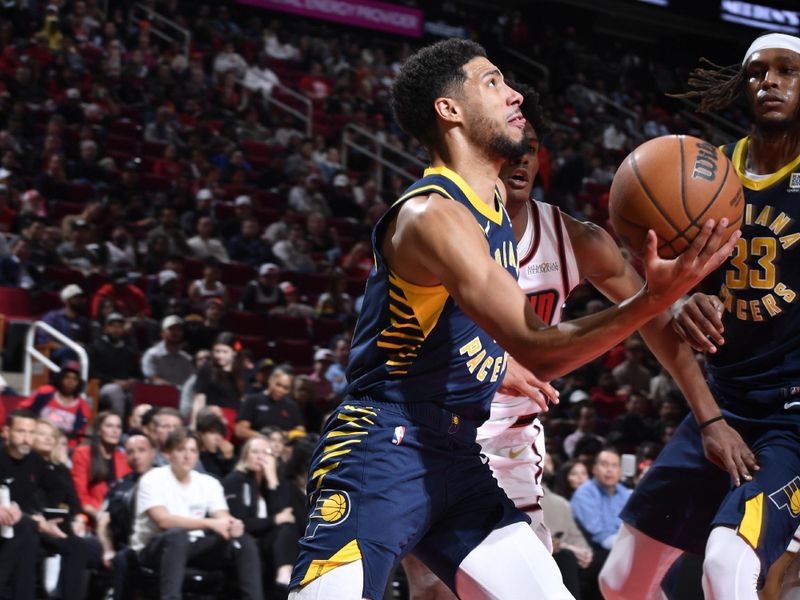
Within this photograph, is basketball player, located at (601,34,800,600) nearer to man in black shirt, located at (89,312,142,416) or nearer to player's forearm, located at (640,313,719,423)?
player's forearm, located at (640,313,719,423)

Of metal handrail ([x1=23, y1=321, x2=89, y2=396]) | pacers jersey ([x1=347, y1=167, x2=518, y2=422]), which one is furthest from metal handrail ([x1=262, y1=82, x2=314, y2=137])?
pacers jersey ([x1=347, y1=167, x2=518, y2=422])

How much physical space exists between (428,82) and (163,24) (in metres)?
15.3

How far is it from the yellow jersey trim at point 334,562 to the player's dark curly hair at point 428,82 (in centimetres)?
114

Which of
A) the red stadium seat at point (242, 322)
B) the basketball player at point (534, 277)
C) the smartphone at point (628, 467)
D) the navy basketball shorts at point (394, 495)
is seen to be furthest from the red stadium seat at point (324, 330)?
the navy basketball shorts at point (394, 495)

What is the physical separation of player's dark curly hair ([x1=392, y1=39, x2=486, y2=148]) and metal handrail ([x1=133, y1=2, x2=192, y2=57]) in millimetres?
13841

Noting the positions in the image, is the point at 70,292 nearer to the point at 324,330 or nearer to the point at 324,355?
the point at 324,355

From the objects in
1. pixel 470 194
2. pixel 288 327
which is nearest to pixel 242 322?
pixel 288 327

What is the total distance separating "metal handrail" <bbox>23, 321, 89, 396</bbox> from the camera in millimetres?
9273

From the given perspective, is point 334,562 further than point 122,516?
No

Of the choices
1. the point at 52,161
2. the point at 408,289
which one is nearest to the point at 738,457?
the point at 408,289

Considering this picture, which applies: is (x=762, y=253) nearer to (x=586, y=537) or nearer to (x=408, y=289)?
(x=408, y=289)

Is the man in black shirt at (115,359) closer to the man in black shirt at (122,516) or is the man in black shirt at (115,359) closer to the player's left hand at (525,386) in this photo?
the man in black shirt at (122,516)

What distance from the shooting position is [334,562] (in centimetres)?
282

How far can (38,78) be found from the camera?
1414 centimetres
